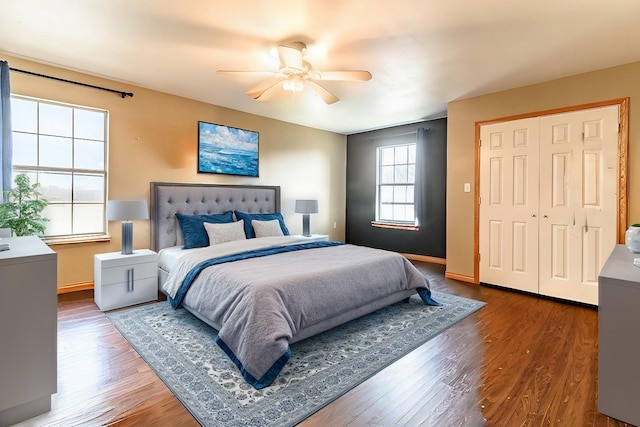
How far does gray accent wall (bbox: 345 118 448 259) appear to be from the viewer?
5.28 metres

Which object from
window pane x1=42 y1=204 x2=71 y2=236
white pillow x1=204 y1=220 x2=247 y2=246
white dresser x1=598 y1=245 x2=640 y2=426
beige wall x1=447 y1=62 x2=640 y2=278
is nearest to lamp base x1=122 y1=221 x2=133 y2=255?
window pane x1=42 y1=204 x2=71 y2=236

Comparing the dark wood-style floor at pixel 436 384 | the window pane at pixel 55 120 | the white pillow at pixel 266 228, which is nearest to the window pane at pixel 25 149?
the window pane at pixel 55 120

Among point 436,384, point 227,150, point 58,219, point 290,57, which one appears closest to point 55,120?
point 58,219

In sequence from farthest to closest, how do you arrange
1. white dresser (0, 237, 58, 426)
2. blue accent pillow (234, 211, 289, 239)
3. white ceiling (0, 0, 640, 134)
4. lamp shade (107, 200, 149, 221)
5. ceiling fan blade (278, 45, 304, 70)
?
blue accent pillow (234, 211, 289, 239)
lamp shade (107, 200, 149, 221)
ceiling fan blade (278, 45, 304, 70)
white ceiling (0, 0, 640, 134)
white dresser (0, 237, 58, 426)

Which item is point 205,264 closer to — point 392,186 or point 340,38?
point 340,38

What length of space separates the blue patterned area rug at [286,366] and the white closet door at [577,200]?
3.95 feet

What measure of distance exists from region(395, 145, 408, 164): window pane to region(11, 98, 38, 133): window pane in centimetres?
518

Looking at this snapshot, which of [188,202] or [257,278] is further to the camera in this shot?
[188,202]

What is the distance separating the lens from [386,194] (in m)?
6.14

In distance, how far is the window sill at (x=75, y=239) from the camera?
330 centimetres

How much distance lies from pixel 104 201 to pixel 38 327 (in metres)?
2.49

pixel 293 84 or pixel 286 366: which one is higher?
pixel 293 84

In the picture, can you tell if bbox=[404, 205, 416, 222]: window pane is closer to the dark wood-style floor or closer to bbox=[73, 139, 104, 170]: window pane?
the dark wood-style floor

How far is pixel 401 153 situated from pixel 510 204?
236 cm
